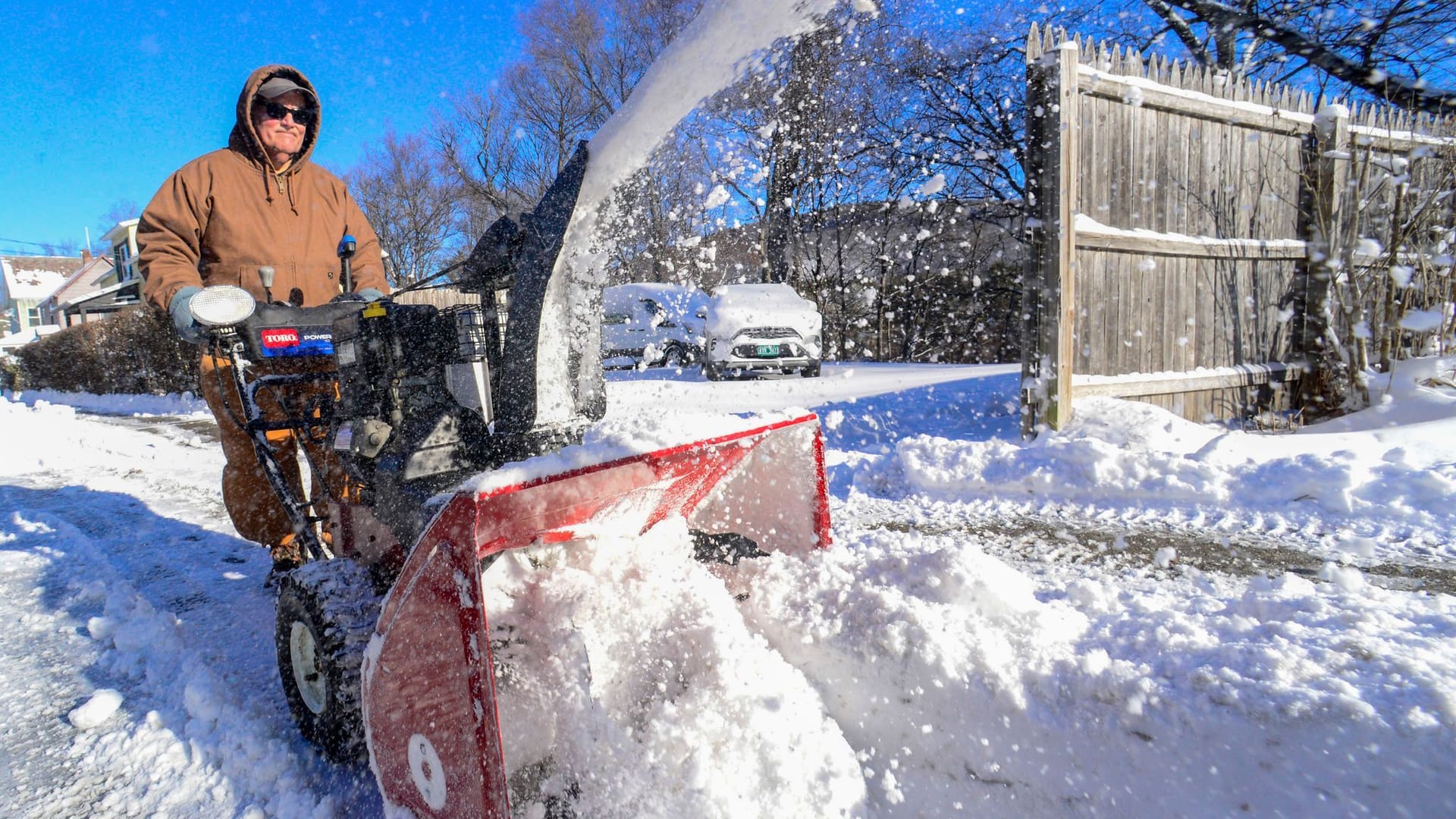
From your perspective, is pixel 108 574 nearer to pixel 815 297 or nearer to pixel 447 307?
pixel 447 307

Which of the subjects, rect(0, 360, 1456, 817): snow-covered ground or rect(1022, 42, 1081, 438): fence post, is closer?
rect(0, 360, 1456, 817): snow-covered ground

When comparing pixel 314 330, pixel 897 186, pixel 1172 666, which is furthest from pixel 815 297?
pixel 1172 666

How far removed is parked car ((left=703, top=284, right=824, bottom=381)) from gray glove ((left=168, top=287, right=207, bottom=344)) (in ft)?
23.3

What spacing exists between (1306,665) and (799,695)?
0.96 meters

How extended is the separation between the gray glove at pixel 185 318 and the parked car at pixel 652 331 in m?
9.41

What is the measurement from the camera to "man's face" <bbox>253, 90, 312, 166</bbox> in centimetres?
301

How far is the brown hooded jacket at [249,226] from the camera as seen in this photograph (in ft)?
9.27

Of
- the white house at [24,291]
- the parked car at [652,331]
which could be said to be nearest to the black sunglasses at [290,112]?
the parked car at [652,331]

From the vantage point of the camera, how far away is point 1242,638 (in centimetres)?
157

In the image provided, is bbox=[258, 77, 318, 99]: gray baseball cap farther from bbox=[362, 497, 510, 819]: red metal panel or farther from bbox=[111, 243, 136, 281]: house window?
bbox=[111, 243, 136, 281]: house window

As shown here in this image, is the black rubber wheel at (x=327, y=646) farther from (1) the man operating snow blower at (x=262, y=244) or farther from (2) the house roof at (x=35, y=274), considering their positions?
(2) the house roof at (x=35, y=274)

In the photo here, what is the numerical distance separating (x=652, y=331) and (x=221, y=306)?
32.8 feet

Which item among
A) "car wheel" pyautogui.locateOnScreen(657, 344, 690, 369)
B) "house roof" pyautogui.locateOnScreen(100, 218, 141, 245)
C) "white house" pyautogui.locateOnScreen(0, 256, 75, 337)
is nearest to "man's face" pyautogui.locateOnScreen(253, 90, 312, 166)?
"car wheel" pyautogui.locateOnScreen(657, 344, 690, 369)

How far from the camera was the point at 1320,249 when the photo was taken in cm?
640
